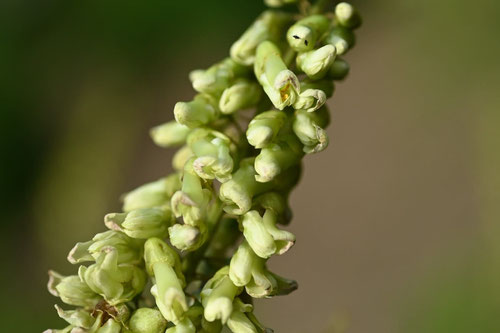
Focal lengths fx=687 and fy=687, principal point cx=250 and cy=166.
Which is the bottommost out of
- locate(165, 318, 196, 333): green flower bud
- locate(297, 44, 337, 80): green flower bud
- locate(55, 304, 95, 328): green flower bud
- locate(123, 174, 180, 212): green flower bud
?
locate(165, 318, 196, 333): green flower bud

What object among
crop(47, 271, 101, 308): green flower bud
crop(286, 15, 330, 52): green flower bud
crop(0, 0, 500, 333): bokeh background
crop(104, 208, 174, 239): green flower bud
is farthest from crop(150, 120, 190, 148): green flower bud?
crop(0, 0, 500, 333): bokeh background

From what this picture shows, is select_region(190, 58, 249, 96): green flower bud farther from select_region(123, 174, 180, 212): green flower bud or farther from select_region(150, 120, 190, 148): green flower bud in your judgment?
select_region(123, 174, 180, 212): green flower bud

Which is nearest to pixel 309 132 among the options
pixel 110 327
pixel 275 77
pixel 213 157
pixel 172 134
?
pixel 275 77

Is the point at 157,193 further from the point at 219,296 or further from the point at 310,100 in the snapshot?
the point at 310,100

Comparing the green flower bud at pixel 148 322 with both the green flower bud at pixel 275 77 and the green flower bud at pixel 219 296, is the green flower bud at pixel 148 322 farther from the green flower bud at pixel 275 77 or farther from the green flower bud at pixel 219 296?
the green flower bud at pixel 275 77

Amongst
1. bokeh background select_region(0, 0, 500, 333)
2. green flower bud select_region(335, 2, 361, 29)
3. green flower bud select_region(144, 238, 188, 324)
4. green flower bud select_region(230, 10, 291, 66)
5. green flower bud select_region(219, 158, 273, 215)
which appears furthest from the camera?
bokeh background select_region(0, 0, 500, 333)

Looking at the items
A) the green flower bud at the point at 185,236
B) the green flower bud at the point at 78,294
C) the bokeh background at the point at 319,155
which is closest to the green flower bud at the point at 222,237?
the green flower bud at the point at 185,236
